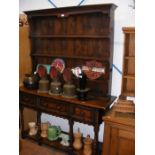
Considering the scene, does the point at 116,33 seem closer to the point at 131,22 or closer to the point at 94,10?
the point at 131,22

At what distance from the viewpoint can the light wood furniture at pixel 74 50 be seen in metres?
2.49

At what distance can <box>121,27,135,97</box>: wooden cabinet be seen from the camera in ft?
7.67

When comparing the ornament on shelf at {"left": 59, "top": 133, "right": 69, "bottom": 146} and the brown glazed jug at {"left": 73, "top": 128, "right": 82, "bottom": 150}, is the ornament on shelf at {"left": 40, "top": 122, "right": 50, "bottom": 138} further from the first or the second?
the brown glazed jug at {"left": 73, "top": 128, "right": 82, "bottom": 150}

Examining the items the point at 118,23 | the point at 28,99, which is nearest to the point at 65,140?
the point at 28,99

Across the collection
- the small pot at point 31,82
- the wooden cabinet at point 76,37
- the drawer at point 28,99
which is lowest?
the drawer at point 28,99

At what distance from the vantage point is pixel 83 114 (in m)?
2.48

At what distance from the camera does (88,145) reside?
270 cm

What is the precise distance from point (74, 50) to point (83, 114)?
0.97m

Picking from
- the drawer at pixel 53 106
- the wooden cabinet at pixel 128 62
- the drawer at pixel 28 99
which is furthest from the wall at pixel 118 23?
the drawer at pixel 28 99

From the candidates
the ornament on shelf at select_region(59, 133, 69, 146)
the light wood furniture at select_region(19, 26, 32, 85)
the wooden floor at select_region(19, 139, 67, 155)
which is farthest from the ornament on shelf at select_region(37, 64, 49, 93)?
the wooden floor at select_region(19, 139, 67, 155)

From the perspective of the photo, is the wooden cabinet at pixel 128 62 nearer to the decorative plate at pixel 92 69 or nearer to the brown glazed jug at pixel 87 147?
the decorative plate at pixel 92 69

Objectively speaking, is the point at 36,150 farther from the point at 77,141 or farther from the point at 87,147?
the point at 87,147

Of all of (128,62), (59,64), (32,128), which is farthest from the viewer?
(32,128)
